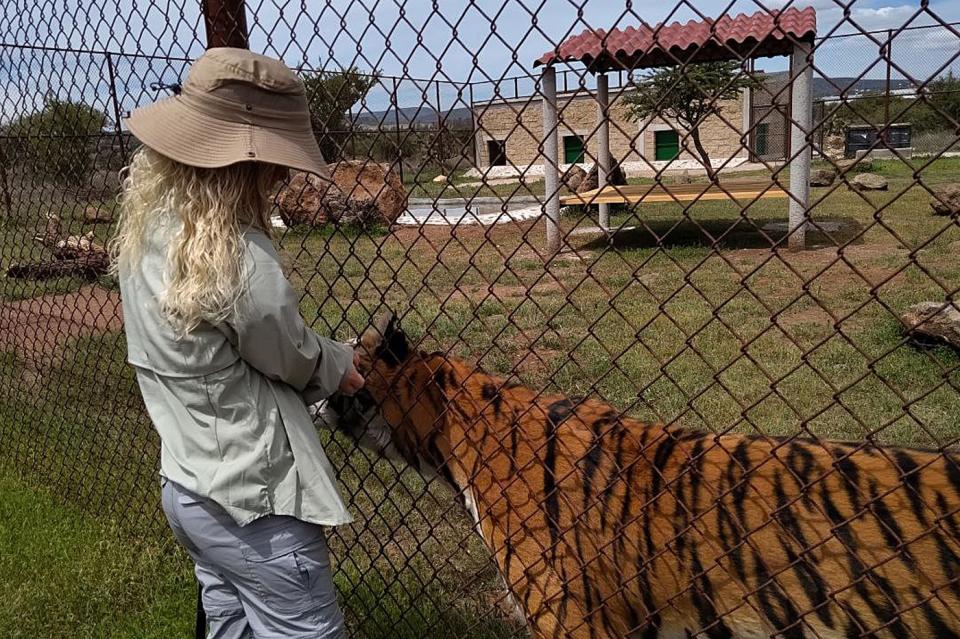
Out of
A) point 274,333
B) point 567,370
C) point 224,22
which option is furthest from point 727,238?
point 274,333

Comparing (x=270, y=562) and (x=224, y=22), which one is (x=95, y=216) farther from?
(x=270, y=562)

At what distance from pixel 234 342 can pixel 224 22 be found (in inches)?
46.5

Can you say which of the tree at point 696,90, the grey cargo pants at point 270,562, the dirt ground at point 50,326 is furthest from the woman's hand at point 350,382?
the dirt ground at point 50,326

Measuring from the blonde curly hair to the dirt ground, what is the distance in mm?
2478

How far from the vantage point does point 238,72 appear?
192cm

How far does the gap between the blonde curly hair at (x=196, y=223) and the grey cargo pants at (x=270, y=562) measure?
1.81 feet

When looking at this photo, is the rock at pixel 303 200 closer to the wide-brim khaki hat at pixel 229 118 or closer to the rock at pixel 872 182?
the wide-brim khaki hat at pixel 229 118

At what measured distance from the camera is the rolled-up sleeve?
6.11 feet

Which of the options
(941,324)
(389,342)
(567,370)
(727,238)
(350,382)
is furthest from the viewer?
(727,238)

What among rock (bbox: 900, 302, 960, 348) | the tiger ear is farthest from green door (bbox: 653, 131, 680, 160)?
the tiger ear

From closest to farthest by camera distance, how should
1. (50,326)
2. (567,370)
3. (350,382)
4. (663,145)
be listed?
(350,382) < (567,370) < (50,326) < (663,145)

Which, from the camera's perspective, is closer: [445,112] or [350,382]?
[350,382]

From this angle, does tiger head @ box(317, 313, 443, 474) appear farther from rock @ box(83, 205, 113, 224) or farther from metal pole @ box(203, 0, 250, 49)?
rock @ box(83, 205, 113, 224)

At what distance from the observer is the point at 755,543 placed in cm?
223
